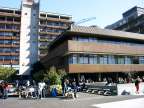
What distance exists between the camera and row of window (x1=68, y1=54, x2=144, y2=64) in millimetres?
34156

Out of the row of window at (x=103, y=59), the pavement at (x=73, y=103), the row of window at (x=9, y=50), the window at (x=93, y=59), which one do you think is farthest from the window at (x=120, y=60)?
the row of window at (x=9, y=50)

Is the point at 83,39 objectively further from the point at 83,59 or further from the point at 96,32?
the point at 83,59

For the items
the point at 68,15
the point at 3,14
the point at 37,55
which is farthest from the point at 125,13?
the point at 3,14

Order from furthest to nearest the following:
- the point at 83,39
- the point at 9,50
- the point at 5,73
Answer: the point at 9,50
the point at 5,73
the point at 83,39

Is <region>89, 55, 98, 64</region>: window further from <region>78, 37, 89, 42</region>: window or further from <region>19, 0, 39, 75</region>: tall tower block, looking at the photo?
<region>19, 0, 39, 75</region>: tall tower block

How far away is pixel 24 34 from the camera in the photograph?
72.1 metres

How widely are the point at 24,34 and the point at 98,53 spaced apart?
41.1 meters

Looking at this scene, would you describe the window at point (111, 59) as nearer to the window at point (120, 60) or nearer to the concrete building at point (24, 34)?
the window at point (120, 60)

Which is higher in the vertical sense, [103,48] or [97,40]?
[97,40]

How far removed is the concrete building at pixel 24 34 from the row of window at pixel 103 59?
34636mm

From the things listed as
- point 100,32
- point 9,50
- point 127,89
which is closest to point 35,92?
point 127,89

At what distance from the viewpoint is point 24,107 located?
16.5 meters

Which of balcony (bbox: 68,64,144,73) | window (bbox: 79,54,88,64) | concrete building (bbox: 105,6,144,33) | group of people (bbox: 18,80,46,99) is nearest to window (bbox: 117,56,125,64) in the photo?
balcony (bbox: 68,64,144,73)

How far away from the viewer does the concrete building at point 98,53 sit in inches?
1344
